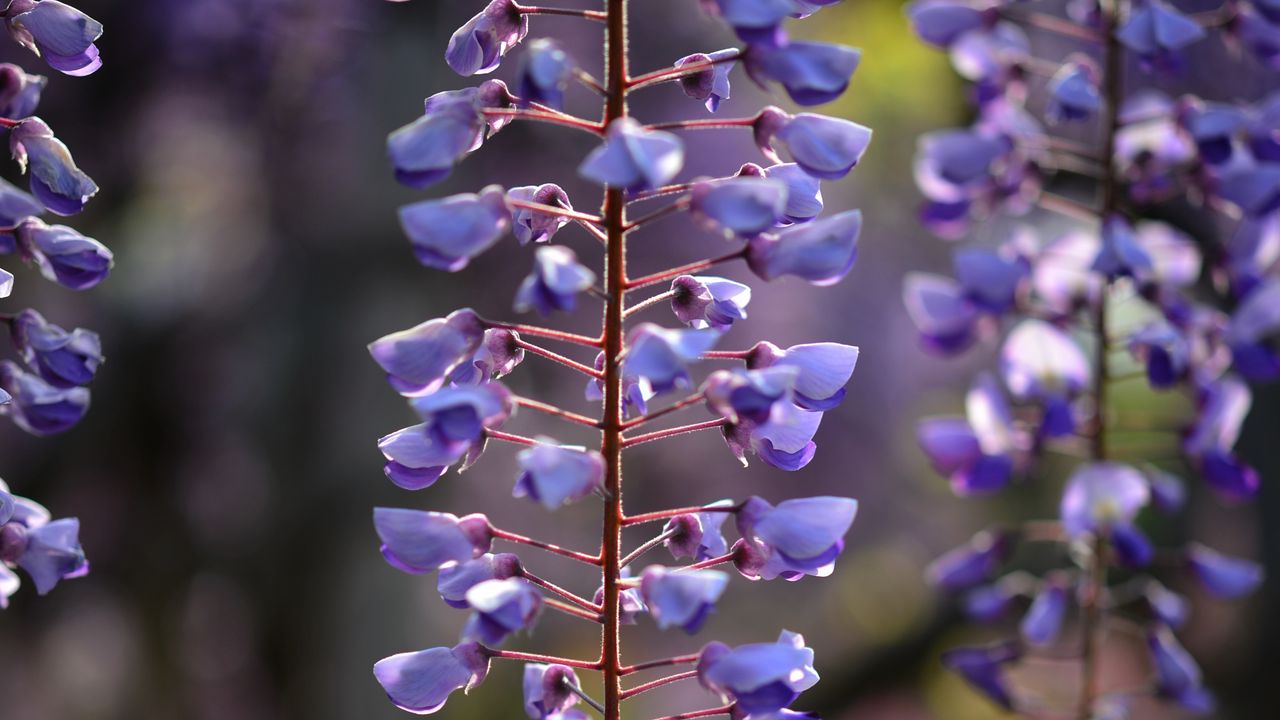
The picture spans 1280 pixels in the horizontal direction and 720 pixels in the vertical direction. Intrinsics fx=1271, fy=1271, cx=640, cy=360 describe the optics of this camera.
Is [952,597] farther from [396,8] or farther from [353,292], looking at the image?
[396,8]

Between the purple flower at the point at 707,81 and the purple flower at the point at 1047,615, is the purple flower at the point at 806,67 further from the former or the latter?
the purple flower at the point at 1047,615

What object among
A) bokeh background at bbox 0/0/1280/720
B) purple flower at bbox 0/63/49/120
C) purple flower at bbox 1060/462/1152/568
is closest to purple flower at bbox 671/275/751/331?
purple flower at bbox 0/63/49/120

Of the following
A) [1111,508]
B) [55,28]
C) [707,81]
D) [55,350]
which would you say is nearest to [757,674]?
[707,81]

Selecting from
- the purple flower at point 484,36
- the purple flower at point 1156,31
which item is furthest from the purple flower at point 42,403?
the purple flower at point 1156,31

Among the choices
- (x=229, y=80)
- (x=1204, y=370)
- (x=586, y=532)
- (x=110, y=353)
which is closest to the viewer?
(x=1204, y=370)

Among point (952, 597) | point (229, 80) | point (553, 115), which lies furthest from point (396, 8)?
point (553, 115)
